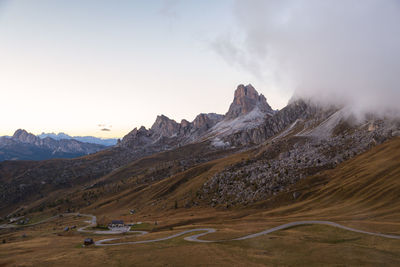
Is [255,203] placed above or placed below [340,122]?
below

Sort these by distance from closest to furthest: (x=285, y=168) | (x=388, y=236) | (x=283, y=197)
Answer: (x=388, y=236) < (x=283, y=197) < (x=285, y=168)

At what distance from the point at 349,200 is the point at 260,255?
55.5m

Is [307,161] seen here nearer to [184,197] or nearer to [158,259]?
[184,197]

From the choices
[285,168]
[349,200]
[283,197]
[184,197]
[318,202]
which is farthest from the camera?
[184,197]

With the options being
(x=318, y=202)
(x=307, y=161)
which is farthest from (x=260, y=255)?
(x=307, y=161)

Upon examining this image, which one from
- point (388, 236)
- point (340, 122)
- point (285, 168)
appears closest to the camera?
point (388, 236)

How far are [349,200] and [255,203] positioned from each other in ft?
116

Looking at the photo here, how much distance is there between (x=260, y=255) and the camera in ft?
148

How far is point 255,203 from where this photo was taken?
348 ft

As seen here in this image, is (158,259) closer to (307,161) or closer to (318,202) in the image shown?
(318,202)

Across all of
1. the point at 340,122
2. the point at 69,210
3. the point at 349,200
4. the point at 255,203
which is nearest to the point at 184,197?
the point at 255,203

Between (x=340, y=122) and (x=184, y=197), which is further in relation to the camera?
(x=340, y=122)

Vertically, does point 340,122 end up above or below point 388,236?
above

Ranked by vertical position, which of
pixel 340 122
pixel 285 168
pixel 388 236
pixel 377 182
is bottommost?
pixel 388 236
